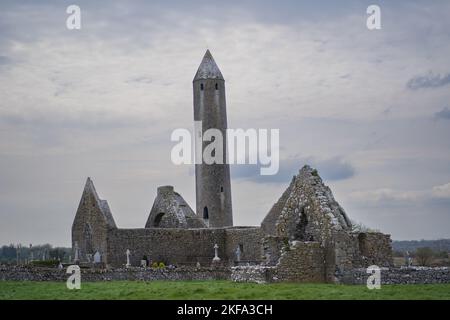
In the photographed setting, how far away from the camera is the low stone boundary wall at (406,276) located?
33531mm

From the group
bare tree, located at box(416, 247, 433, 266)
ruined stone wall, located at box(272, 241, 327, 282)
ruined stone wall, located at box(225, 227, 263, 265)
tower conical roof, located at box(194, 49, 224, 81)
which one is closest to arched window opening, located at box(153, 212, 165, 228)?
ruined stone wall, located at box(225, 227, 263, 265)

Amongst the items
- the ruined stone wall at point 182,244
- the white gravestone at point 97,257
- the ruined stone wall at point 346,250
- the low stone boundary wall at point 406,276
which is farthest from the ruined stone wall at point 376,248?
the white gravestone at point 97,257

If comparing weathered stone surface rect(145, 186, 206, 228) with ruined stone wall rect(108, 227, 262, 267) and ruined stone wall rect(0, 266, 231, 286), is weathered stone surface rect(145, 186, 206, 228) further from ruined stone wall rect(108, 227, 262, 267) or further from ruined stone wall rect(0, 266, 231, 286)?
ruined stone wall rect(0, 266, 231, 286)

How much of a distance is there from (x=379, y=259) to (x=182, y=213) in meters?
26.5

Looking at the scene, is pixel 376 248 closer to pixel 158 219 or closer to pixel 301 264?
pixel 301 264

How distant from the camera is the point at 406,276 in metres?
33.7

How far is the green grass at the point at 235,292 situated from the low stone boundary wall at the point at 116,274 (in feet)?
15.6

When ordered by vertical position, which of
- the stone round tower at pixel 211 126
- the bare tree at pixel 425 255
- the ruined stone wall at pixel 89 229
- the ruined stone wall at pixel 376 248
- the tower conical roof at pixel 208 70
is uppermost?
the tower conical roof at pixel 208 70

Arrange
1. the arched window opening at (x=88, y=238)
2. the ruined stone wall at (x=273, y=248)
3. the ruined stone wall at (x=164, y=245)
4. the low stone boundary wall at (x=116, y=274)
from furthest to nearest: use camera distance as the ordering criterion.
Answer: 1. the arched window opening at (x=88, y=238)
2. the ruined stone wall at (x=164, y=245)
3. the low stone boundary wall at (x=116, y=274)
4. the ruined stone wall at (x=273, y=248)

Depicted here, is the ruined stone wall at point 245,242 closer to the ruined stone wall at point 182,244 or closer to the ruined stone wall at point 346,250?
the ruined stone wall at point 182,244

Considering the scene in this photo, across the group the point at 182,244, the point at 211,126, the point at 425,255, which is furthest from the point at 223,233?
the point at 211,126
